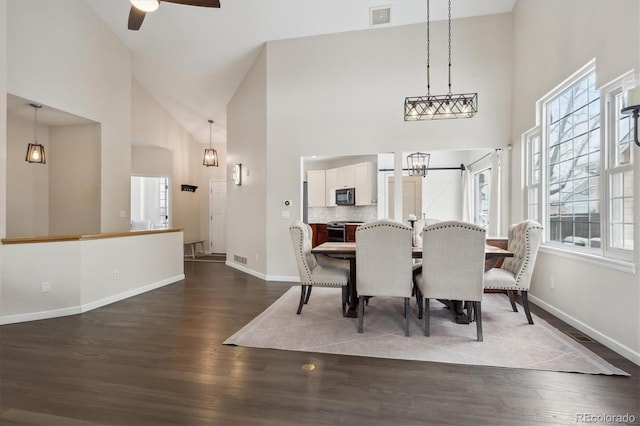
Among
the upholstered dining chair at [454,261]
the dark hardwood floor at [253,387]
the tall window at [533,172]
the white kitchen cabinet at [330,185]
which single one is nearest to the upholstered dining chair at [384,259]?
the upholstered dining chair at [454,261]

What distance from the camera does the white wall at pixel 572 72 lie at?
2.36 metres

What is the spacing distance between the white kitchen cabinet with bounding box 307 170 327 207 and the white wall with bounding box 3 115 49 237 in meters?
4.80

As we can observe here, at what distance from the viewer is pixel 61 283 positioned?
3453mm

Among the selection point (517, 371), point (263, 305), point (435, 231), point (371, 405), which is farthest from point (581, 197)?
point (263, 305)

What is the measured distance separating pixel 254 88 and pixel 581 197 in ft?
16.8

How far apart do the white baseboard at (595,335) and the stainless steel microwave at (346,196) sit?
357cm

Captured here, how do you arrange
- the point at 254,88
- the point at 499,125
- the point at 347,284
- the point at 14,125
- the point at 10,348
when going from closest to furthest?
1. the point at 10,348
2. the point at 347,284
3. the point at 499,125
4. the point at 14,125
5. the point at 254,88

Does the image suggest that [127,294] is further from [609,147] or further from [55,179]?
[609,147]

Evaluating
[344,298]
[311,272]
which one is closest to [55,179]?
[311,272]

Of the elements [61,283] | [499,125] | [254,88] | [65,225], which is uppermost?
[254,88]

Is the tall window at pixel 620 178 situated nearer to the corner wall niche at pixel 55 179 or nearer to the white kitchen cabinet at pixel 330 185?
the white kitchen cabinet at pixel 330 185

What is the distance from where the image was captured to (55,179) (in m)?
5.29

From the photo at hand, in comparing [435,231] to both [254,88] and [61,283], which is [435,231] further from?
[254,88]

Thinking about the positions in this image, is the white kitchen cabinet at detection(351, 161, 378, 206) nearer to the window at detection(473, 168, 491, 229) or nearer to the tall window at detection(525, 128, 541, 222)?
the window at detection(473, 168, 491, 229)
